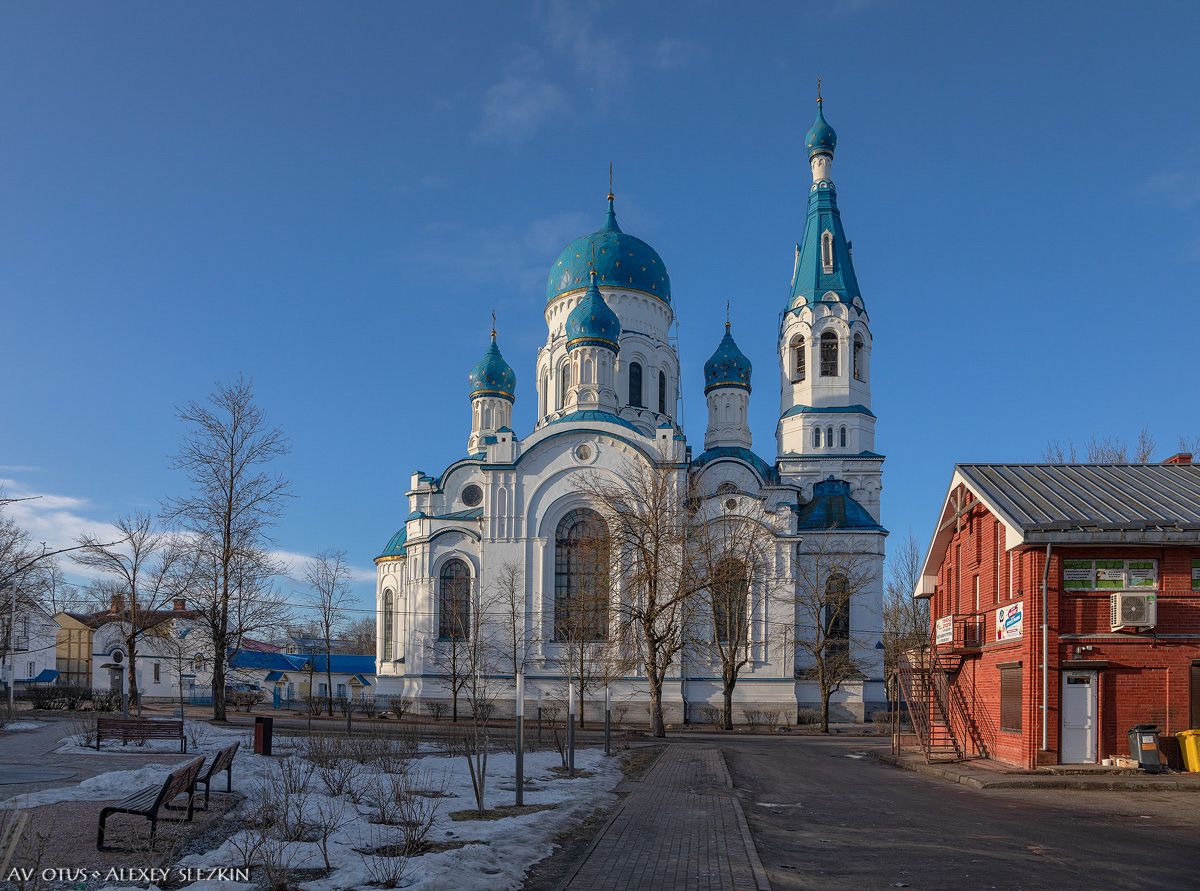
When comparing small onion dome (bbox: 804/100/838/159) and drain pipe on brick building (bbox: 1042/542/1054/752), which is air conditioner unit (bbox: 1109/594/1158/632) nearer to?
drain pipe on brick building (bbox: 1042/542/1054/752)

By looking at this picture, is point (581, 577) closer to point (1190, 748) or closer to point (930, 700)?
point (930, 700)

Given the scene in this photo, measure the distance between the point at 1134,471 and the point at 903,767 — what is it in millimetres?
9139

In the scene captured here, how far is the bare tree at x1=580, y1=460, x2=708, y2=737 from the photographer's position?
3378 centimetres

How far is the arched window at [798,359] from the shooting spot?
57.6 metres

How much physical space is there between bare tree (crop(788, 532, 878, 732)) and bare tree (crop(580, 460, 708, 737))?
252 inches

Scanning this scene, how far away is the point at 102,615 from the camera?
5956 centimetres

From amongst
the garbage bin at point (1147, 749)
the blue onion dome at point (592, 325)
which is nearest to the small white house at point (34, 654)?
the blue onion dome at point (592, 325)

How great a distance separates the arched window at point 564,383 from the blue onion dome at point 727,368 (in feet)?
28.1

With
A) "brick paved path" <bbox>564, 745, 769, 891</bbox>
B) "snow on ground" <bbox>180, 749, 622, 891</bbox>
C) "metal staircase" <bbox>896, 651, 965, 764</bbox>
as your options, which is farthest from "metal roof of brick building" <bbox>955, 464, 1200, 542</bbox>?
"snow on ground" <bbox>180, 749, 622, 891</bbox>

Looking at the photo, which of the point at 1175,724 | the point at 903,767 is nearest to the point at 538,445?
the point at 903,767

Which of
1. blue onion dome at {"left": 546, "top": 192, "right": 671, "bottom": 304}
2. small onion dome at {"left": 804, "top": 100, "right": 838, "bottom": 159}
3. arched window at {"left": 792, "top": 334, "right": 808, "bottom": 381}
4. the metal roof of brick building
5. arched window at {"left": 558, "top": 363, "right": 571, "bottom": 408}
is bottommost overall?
the metal roof of brick building

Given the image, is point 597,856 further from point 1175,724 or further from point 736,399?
point 736,399

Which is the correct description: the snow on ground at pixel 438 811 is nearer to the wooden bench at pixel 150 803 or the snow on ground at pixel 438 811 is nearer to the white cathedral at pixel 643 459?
the wooden bench at pixel 150 803

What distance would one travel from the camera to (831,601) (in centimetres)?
4475
